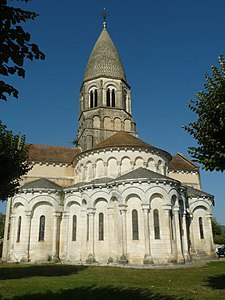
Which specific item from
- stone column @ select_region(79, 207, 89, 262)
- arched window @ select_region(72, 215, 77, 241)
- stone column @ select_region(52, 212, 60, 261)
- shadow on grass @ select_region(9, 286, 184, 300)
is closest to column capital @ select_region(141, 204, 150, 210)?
stone column @ select_region(79, 207, 89, 262)

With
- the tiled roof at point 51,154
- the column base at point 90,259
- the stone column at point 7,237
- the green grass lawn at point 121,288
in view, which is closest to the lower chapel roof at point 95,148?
the tiled roof at point 51,154

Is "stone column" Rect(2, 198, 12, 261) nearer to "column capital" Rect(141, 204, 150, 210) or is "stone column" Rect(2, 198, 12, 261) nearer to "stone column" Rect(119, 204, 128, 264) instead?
"stone column" Rect(119, 204, 128, 264)

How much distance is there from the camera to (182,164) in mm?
39344

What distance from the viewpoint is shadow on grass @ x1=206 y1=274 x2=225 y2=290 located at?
12359mm

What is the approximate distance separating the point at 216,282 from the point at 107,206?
12.4 metres

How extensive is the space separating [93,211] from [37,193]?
6517 mm

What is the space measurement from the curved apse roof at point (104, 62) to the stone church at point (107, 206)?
14.8 ft

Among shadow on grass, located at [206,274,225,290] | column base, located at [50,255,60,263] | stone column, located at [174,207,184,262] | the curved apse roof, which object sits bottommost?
shadow on grass, located at [206,274,225,290]

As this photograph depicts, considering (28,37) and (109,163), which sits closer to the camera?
(28,37)

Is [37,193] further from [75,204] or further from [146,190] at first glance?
[146,190]

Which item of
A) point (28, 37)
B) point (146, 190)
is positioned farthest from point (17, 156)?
point (28, 37)

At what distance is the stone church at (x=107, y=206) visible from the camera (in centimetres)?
2289

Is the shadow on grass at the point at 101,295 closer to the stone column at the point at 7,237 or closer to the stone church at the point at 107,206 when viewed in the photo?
the stone church at the point at 107,206

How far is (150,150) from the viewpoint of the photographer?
95.2 feet
